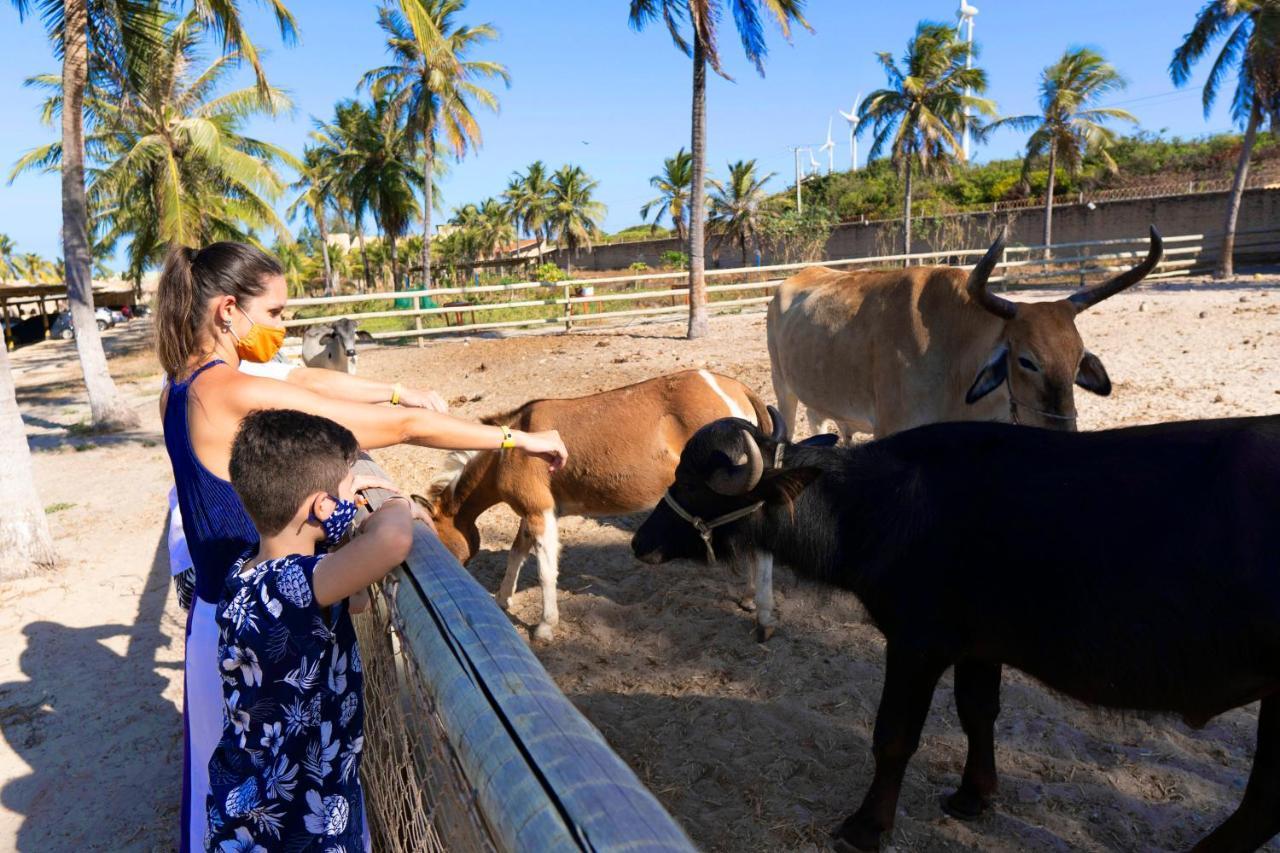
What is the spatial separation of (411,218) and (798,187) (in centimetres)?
2577

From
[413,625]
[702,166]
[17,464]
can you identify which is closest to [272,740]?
[413,625]

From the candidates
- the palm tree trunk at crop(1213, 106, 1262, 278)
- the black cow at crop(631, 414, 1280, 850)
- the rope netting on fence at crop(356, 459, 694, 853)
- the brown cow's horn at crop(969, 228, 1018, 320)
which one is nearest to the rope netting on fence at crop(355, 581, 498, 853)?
the rope netting on fence at crop(356, 459, 694, 853)

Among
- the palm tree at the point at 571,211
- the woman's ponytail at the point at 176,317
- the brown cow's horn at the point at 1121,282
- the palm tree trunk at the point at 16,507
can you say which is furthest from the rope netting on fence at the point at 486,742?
the palm tree at the point at 571,211

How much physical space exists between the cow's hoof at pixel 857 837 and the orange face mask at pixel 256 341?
9.56ft

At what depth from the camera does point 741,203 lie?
1811 inches

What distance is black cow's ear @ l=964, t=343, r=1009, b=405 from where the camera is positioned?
4.69m

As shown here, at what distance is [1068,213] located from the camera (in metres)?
→ 35.1

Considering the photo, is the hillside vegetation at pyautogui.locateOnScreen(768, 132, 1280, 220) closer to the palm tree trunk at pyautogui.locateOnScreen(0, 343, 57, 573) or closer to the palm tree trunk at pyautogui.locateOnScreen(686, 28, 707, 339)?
the palm tree trunk at pyautogui.locateOnScreen(686, 28, 707, 339)

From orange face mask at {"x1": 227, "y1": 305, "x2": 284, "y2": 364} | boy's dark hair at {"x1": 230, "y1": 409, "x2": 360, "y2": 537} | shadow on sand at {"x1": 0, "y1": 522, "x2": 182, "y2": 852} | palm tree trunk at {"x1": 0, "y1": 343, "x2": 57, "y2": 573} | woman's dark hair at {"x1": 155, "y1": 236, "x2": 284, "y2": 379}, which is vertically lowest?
shadow on sand at {"x1": 0, "y1": 522, "x2": 182, "y2": 852}

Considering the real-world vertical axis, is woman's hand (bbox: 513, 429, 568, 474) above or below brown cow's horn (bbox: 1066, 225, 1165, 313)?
below

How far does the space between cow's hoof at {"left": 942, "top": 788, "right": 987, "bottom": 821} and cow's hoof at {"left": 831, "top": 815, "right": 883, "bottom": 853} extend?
401 millimetres

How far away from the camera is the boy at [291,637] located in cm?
189

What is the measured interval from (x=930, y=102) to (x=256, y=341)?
124 ft

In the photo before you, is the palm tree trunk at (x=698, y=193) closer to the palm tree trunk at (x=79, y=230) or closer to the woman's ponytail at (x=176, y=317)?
the palm tree trunk at (x=79, y=230)
